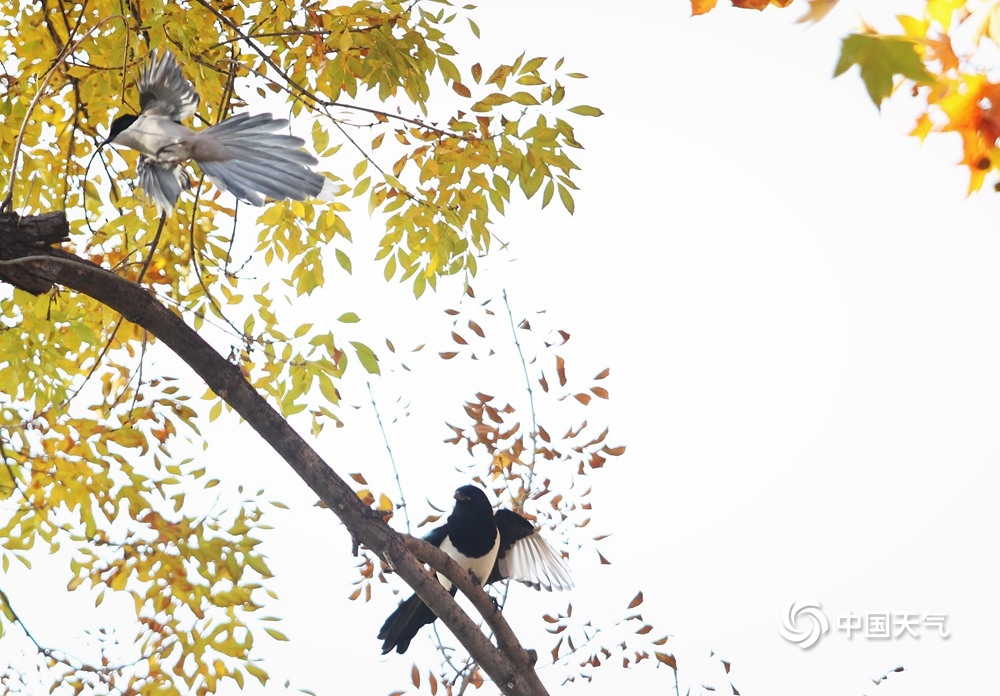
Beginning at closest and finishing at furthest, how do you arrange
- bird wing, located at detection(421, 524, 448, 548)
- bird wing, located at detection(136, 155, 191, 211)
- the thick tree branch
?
the thick tree branch, bird wing, located at detection(136, 155, 191, 211), bird wing, located at detection(421, 524, 448, 548)

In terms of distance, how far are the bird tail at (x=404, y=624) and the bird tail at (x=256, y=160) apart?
4.67 ft

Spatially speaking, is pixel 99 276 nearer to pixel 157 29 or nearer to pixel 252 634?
pixel 157 29

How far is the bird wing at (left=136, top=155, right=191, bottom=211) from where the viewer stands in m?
2.60

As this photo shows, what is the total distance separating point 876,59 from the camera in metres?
0.92

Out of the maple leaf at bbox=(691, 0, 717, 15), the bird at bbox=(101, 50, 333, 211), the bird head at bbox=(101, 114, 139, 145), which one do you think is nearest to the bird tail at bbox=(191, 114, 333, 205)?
the bird at bbox=(101, 50, 333, 211)

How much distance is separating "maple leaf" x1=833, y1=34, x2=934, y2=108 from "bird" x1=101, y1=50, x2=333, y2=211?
65.8 inches

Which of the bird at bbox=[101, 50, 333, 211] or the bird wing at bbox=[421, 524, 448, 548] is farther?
the bird wing at bbox=[421, 524, 448, 548]

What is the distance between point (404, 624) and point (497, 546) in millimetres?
620

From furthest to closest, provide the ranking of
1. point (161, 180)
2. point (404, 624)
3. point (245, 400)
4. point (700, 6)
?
point (404, 624)
point (161, 180)
point (245, 400)
point (700, 6)

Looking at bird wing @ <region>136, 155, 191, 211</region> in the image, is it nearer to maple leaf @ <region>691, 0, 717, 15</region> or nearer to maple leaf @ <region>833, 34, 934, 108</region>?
maple leaf @ <region>691, 0, 717, 15</region>

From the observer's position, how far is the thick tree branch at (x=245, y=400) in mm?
1950

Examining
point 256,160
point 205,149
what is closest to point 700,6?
point 256,160

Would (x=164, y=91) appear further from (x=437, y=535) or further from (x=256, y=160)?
(x=437, y=535)

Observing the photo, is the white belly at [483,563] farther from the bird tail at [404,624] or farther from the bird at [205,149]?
the bird at [205,149]
